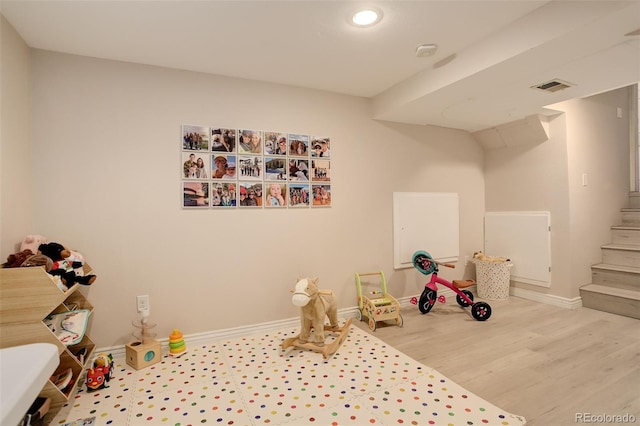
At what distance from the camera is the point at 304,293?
7.57ft

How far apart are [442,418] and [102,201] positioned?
2.61 meters

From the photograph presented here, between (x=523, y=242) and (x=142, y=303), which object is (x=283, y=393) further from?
(x=523, y=242)

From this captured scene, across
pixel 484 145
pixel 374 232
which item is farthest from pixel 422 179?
pixel 484 145

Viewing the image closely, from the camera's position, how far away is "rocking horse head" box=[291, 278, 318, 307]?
2285mm

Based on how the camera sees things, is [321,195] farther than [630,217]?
No

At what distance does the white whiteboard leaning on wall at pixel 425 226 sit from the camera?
354cm

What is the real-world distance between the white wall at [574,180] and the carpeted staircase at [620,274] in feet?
0.26

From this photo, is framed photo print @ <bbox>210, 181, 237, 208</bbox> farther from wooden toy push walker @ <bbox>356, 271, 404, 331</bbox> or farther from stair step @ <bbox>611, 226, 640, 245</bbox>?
stair step @ <bbox>611, 226, 640, 245</bbox>

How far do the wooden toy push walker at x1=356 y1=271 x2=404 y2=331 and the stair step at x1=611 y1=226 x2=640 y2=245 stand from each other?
2.87 m

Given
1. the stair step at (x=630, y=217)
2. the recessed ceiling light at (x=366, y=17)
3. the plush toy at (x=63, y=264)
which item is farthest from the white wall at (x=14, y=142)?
the stair step at (x=630, y=217)

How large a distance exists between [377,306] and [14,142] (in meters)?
2.87

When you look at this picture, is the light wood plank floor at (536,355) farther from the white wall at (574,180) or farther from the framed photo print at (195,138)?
the framed photo print at (195,138)
